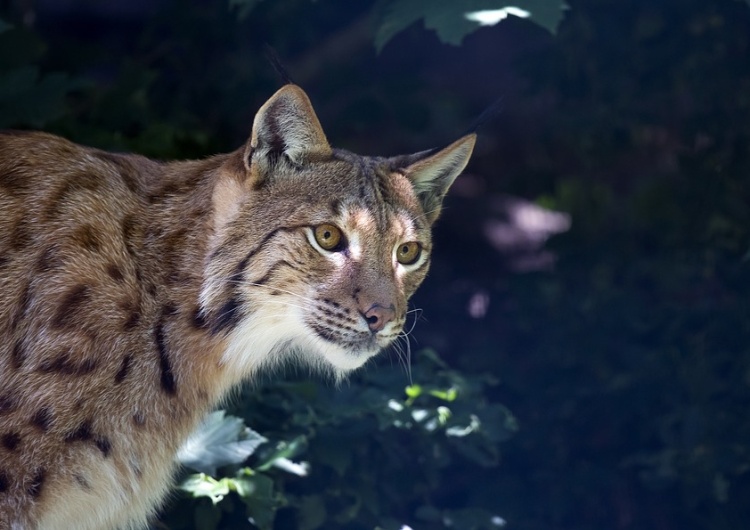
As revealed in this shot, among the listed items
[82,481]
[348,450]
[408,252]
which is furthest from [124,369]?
[348,450]

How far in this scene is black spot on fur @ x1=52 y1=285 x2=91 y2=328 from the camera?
3.58 metres

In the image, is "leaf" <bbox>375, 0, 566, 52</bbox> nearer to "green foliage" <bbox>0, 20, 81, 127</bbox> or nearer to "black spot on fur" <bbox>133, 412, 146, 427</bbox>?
"green foliage" <bbox>0, 20, 81, 127</bbox>

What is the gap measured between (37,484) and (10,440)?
16 centimetres

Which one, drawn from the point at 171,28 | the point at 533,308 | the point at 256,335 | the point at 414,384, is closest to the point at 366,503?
the point at 414,384

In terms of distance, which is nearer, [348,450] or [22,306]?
[22,306]

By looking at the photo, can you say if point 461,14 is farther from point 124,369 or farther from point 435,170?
point 124,369

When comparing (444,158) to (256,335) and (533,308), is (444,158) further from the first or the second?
(533,308)

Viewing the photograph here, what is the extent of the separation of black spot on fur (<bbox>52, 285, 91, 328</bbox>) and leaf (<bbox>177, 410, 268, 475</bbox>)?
70cm

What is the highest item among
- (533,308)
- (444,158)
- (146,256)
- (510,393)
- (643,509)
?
(444,158)

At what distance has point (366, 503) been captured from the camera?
464cm

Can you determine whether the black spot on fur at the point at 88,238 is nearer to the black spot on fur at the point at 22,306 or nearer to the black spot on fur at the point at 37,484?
the black spot on fur at the point at 22,306

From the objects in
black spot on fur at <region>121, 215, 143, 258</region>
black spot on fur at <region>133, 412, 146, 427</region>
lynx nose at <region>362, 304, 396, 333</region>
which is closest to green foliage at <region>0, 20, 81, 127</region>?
black spot on fur at <region>121, 215, 143, 258</region>

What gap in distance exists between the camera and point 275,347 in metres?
4.03

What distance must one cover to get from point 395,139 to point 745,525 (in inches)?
147
